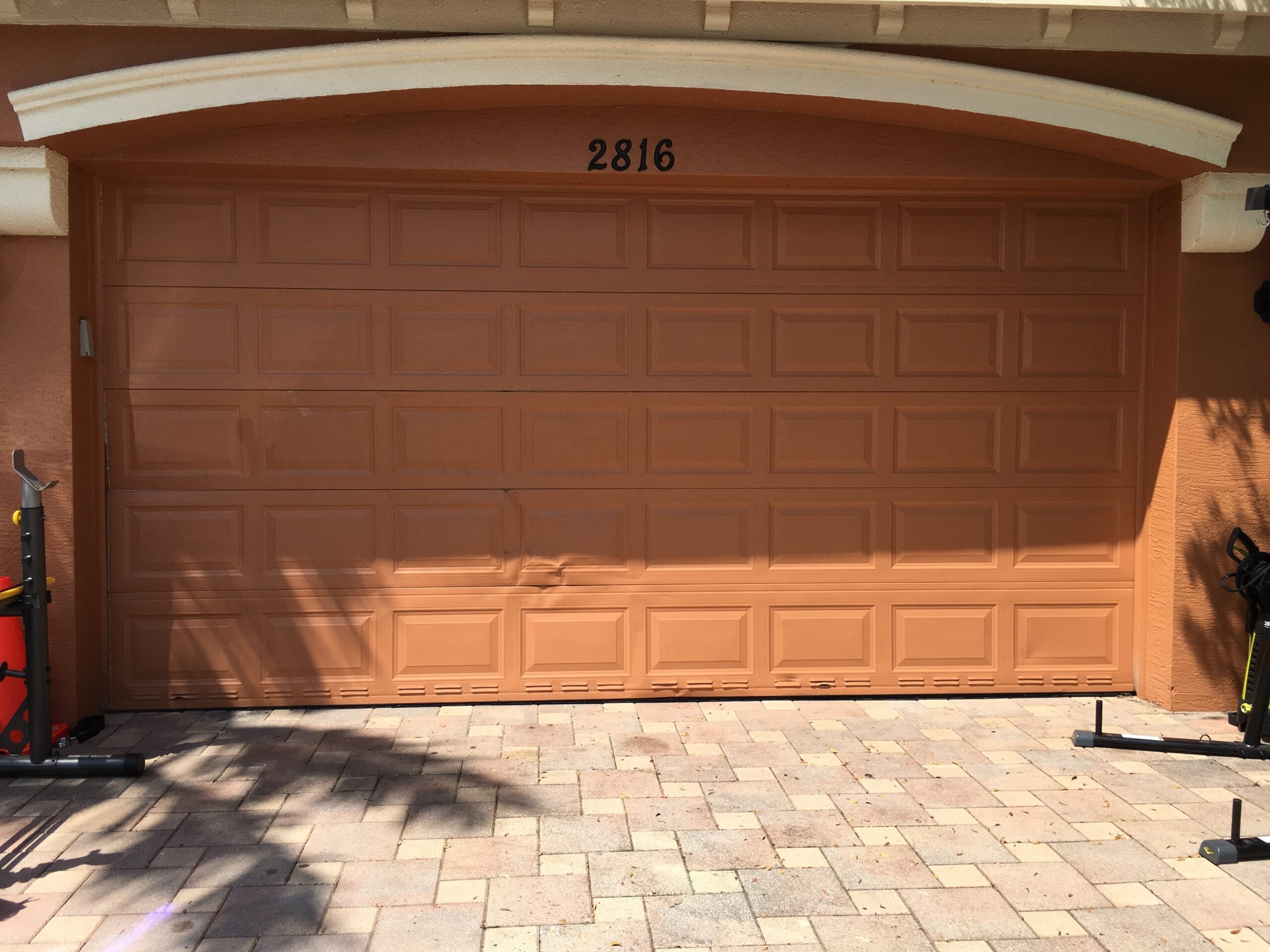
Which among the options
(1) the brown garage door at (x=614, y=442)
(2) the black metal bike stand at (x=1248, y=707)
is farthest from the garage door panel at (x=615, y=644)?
(2) the black metal bike stand at (x=1248, y=707)

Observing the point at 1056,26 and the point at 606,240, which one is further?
the point at 606,240

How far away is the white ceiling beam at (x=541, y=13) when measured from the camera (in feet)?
15.5

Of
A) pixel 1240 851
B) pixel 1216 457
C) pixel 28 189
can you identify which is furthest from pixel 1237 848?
pixel 28 189

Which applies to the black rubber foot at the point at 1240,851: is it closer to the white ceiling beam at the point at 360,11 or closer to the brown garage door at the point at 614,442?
the brown garage door at the point at 614,442

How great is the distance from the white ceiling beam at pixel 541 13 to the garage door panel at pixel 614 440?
77.1 inches

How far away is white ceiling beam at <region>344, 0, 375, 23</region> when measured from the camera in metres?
4.73

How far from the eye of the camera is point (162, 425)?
213 inches

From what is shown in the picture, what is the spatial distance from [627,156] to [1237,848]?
13.9 ft

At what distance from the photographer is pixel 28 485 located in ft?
14.1

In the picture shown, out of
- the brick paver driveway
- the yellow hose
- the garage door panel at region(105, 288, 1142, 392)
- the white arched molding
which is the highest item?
the white arched molding

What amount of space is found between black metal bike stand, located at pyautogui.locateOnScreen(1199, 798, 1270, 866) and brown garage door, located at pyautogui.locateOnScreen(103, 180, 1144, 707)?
2.21 meters

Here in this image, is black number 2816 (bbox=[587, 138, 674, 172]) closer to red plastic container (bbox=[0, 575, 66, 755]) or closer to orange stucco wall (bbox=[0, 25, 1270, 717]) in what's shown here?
orange stucco wall (bbox=[0, 25, 1270, 717])

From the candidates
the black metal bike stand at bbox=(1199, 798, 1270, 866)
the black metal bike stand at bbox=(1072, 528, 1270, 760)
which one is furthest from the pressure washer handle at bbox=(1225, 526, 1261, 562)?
the black metal bike stand at bbox=(1199, 798, 1270, 866)

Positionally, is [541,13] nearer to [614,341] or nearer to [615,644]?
[614,341]
